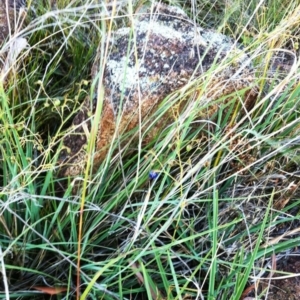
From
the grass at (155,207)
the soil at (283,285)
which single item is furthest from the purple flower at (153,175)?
the soil at (283,285)

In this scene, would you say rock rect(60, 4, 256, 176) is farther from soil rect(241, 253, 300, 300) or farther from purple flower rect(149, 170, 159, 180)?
soil rect(241, 253, 300, 300)

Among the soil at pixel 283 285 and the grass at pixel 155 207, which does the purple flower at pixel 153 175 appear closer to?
the grass at pixel 155 207

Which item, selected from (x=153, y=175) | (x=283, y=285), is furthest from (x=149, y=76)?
(x=283, y=285)

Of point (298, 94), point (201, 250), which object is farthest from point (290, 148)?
point (201, 250)

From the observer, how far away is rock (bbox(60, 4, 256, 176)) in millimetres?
998

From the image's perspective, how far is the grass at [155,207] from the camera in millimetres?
851

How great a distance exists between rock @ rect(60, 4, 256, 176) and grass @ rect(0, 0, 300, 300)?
4 centimetres

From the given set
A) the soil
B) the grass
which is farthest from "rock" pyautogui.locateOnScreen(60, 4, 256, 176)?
the soil

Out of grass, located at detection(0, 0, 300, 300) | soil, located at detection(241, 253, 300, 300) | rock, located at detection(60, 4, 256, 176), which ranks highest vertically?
rock, located at detection(60, 4, 256, 176)

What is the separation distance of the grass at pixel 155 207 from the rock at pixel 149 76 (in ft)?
0.12

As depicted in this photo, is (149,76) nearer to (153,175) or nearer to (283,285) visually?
(153,175)

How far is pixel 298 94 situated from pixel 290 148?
0.14 m

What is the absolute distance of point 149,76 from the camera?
3.41ft

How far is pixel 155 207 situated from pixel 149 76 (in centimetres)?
29
